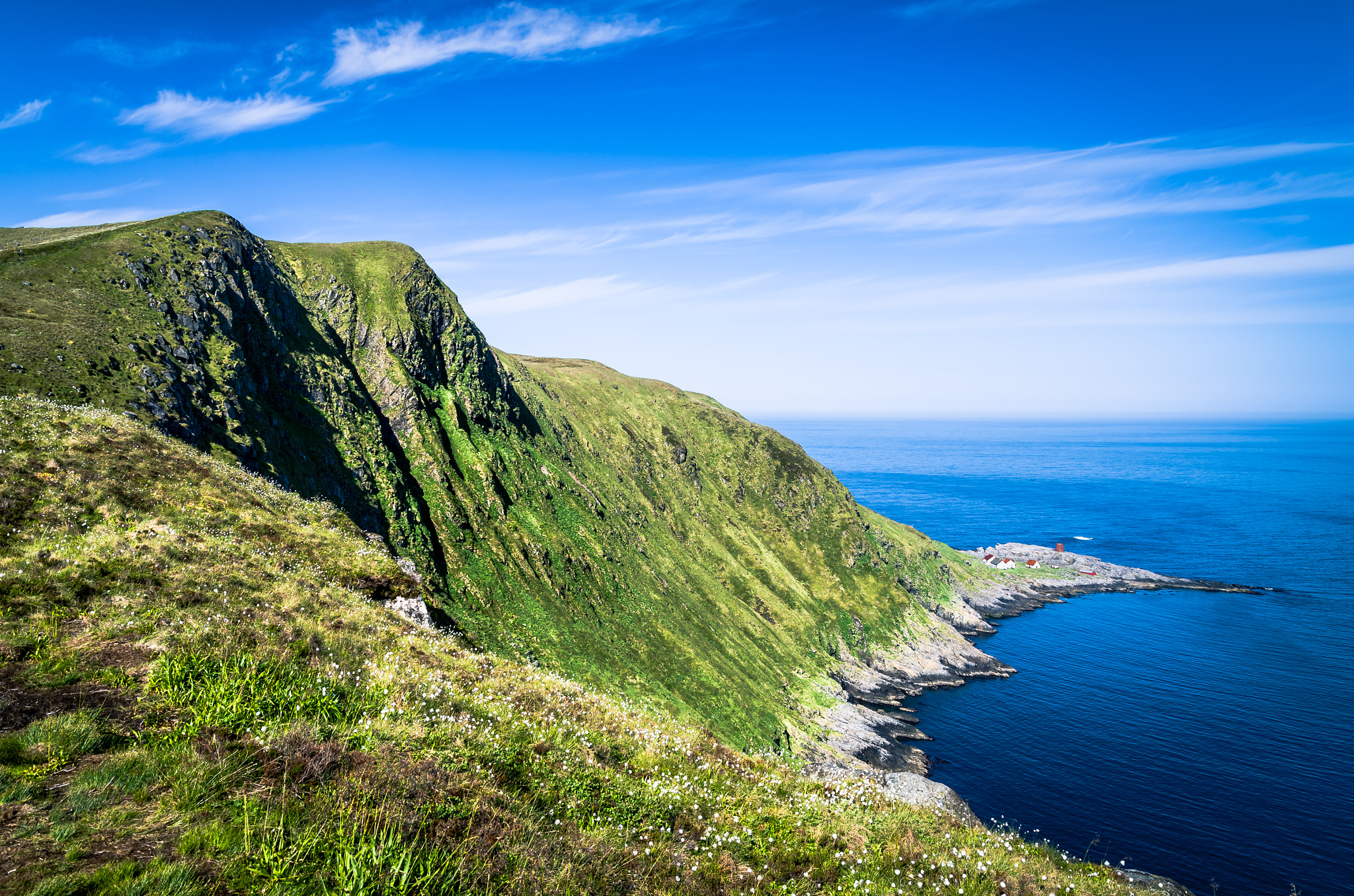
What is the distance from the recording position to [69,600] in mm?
11922

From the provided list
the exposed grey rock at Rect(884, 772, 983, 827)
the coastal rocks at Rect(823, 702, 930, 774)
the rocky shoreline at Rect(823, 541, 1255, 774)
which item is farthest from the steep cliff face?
the exposed grey rock at Rect(884, 772, 983, 827)

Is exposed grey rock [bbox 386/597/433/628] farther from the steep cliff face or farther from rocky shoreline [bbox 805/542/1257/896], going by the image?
rocky shoreline [bbox 805/542/1257/896]

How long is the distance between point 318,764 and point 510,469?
69713 millimetres

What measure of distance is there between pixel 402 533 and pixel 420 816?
5203cm

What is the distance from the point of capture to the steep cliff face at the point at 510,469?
3931cm

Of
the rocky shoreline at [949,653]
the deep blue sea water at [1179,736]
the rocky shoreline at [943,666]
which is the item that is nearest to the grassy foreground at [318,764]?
the rocky shoreline at [943,666]

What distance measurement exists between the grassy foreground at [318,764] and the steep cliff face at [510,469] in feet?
51.5

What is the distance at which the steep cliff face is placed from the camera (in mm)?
39312

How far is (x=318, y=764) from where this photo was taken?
8172mm

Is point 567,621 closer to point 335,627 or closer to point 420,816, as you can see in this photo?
point 335,627

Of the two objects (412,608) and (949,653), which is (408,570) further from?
(949,653)

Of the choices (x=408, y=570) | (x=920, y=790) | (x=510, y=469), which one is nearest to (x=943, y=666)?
(x=920, y=790)

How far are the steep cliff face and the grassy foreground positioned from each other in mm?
15708

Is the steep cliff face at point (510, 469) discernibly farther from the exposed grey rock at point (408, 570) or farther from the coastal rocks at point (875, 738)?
the exposed grey rock at point (408, 570)
